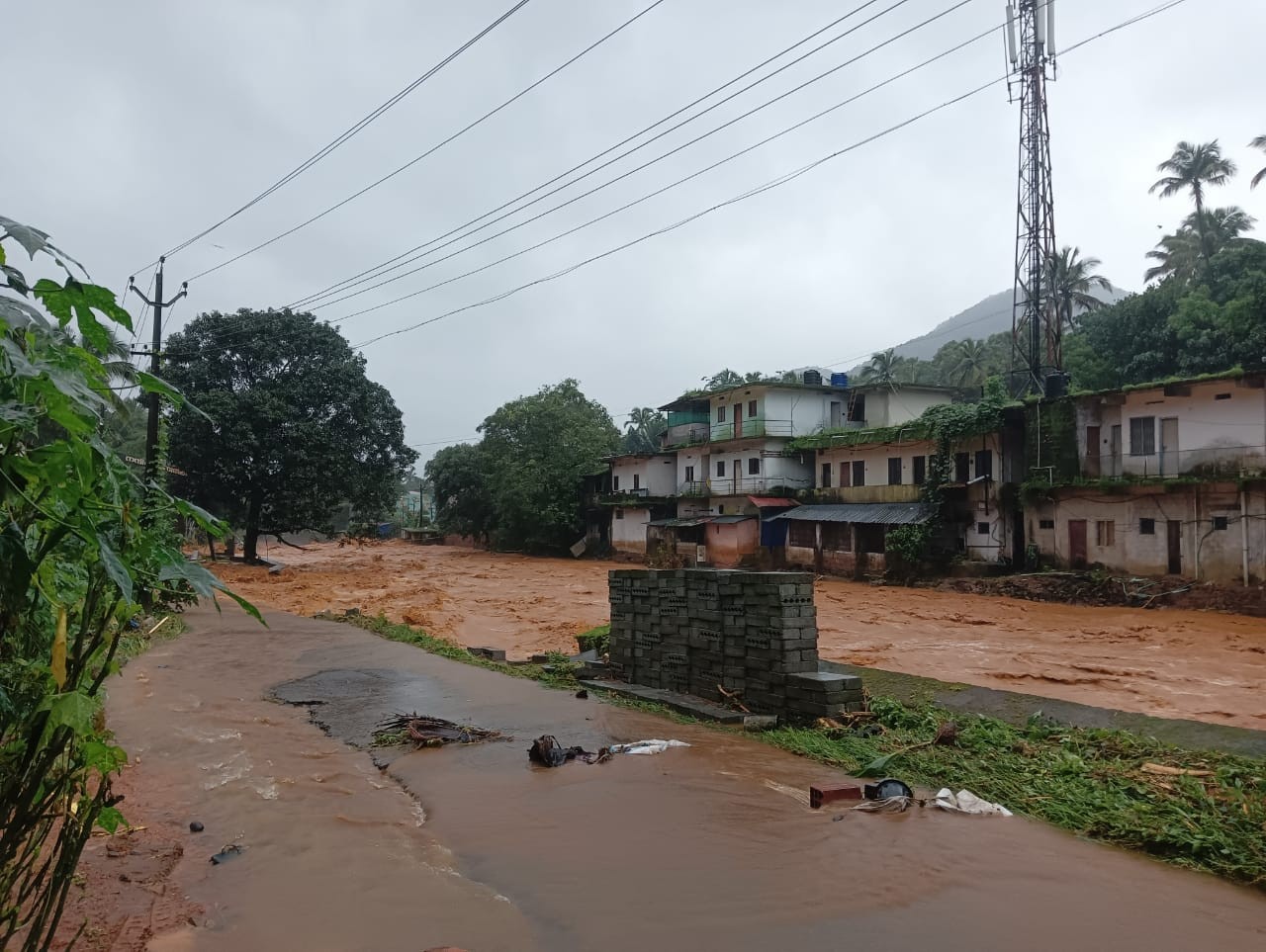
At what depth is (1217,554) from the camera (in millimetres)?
24156

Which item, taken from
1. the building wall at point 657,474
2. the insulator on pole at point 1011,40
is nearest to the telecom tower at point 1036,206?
the insulator on pole at point 1011,40

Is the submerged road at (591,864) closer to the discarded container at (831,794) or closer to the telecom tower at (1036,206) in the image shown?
the discarded container at (831,794)

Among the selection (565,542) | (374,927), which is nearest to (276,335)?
(565,542)

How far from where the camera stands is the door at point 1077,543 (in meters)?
27.6

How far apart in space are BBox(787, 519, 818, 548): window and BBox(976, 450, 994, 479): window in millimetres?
7863

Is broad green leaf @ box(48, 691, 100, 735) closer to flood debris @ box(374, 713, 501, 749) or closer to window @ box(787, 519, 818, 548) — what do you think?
flood debris @ box(374, 713, 501, 749)

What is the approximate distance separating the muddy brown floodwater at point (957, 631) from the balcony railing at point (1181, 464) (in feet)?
13.7

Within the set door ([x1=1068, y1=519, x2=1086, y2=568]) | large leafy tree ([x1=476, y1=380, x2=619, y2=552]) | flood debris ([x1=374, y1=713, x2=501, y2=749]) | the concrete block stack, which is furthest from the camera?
large leafy tree ([x1=476, y1=380, x2=619, y2=552])

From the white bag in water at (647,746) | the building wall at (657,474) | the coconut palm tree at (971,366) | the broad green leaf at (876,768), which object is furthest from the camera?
the coconut palm tree at (971,366)

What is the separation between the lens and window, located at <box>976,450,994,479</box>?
31000mm

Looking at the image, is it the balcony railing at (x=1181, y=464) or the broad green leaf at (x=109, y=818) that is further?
the balcony railing at (x=1181, y=464)

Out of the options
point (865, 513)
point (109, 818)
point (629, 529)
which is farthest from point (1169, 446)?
point (109, 818)

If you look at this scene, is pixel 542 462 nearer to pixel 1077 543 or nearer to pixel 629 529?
pixel 629 529

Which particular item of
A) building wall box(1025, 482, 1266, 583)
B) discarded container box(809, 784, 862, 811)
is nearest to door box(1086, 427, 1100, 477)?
building wall box(1025, 482, 1266, 583)
